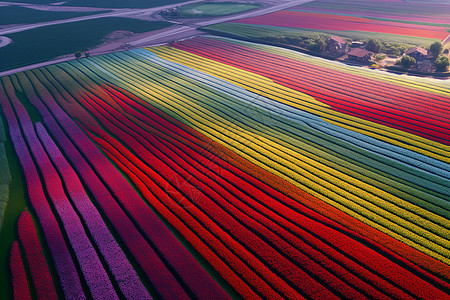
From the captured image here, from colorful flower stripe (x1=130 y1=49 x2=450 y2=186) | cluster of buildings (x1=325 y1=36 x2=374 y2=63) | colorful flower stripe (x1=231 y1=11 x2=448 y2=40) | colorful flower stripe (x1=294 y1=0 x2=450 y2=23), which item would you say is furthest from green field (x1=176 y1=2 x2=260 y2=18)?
colorful flower stripe (x1=130 y1=49 x2=450 y2=186)

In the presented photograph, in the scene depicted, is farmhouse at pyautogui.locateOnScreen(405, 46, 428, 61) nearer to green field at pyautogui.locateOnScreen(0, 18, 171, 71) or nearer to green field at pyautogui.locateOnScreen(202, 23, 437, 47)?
green field at pyautogui.locateOnScreen(202, 23, 437, 47)

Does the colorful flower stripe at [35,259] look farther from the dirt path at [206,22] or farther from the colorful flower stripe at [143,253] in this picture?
the dirt path at [206,22]

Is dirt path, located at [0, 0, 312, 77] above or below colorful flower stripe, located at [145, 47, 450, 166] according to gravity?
above

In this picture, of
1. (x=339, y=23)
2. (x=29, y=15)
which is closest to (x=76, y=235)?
(x=339, y=23)

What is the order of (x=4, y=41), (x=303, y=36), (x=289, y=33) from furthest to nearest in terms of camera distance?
(x=4, y=41) → (x=289, y=33) → (x=303, y=36)

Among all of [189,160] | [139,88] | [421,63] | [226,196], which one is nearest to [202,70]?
[139,88]

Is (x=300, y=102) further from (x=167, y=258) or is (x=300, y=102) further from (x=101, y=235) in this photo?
(x=101, y=235)

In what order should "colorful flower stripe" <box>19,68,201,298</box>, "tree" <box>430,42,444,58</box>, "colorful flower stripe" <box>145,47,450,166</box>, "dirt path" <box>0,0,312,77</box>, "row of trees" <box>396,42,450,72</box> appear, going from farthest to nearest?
"dirt path" <box>0,0,312,77</box> < "tree" <box>430,42,444,58</box> < "row of trees" <box>396,42,450,72</box> < "colorful flower stripe" <box>145,47,450,166</box> < "colorful flower stripe" <box>19,68,201,298</box>
